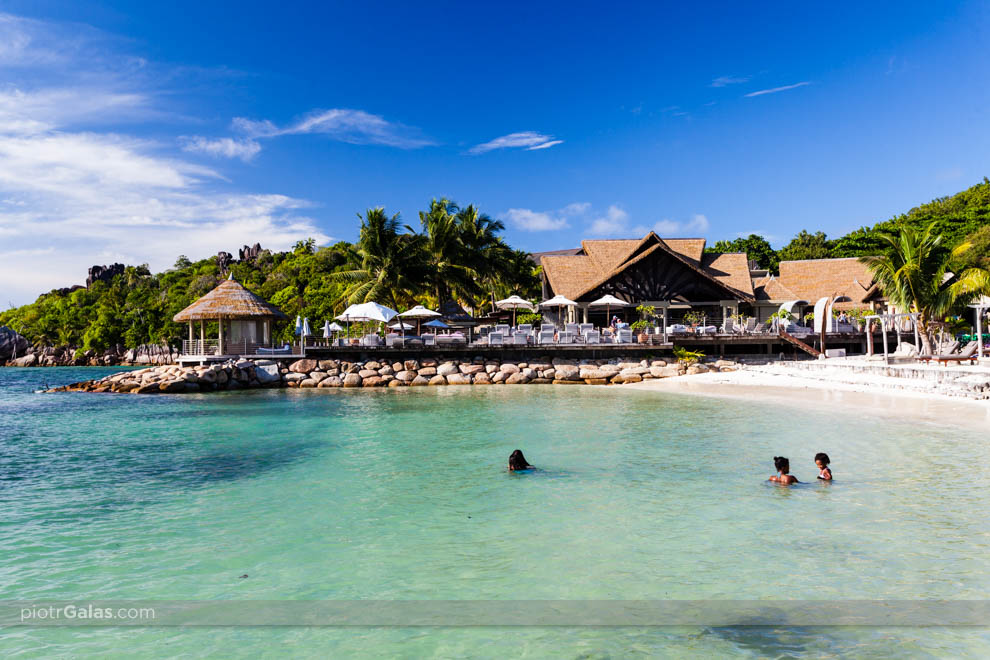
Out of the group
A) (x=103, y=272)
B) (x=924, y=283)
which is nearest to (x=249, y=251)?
(x=103, y=272)

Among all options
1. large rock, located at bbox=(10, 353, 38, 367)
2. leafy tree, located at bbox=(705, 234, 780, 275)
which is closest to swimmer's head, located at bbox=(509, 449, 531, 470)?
leafy tree, located at bbox=(705, 234, 780, 275)

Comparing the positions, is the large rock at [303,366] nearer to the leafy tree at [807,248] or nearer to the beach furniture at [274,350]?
the beach furniture at [274,350]

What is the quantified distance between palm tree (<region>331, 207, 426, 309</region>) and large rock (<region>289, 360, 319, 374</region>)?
6.74 metres

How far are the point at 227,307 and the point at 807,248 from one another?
6055cm

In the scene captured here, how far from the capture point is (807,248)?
2623 inches

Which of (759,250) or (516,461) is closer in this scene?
(516,461)

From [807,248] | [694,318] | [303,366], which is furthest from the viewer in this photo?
[807,248]

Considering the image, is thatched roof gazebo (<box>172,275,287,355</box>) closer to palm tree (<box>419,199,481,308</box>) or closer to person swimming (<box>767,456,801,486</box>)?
palm tree (<box>419,199,481,308</box>)

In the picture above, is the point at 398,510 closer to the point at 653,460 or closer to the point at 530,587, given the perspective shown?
the point at 530,587

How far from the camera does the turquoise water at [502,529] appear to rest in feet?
14.3

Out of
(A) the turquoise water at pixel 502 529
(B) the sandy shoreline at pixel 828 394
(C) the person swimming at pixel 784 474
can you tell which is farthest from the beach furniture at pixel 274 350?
(C) the person swimming at pixel 784 474

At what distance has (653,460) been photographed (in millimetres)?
10227

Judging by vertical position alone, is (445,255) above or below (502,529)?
above

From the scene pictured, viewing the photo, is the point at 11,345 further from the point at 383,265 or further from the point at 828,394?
the point at 828,394
